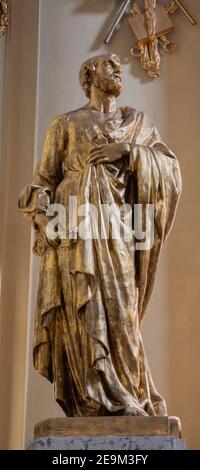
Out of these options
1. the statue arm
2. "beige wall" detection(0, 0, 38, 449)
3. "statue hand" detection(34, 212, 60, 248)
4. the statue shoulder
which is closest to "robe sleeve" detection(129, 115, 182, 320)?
the statue arm

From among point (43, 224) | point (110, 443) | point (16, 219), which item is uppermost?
point (16, 219)

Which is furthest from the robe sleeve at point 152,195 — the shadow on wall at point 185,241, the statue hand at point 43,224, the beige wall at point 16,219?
the beige wall at point 16,219

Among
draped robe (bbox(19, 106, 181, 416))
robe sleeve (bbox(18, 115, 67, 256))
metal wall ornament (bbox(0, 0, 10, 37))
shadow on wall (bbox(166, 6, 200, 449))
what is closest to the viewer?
draped robe (bbox(19, 106, 181, 416))

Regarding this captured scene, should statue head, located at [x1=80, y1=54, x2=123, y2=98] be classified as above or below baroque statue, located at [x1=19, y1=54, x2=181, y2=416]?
above

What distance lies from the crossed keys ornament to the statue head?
1760 millimetres

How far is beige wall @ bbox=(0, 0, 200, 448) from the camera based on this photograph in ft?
17.6

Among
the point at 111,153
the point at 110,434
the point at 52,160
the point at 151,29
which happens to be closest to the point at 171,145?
the point at 151,29

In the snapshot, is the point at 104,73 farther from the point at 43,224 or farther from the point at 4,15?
the point at 4,15

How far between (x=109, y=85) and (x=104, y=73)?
0.06 meters

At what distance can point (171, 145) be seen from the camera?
5.88 metres

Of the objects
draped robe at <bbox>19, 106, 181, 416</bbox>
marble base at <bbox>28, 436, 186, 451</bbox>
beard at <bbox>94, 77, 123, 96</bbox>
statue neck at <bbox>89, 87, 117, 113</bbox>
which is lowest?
marble base at <bbox>28, 436, 186, 451</bbox>

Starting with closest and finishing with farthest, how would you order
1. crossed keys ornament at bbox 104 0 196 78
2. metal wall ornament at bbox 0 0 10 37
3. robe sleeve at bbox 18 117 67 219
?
robe sleeve at bbox 18 117 67 219
crossed keys ornament at bbox 104 0 196 78
metal wall ornament at bbox 0 0 10 37

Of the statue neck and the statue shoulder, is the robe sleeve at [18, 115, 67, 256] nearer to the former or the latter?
the statue neck

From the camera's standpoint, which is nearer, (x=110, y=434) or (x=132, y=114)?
(x=110, y=434)
